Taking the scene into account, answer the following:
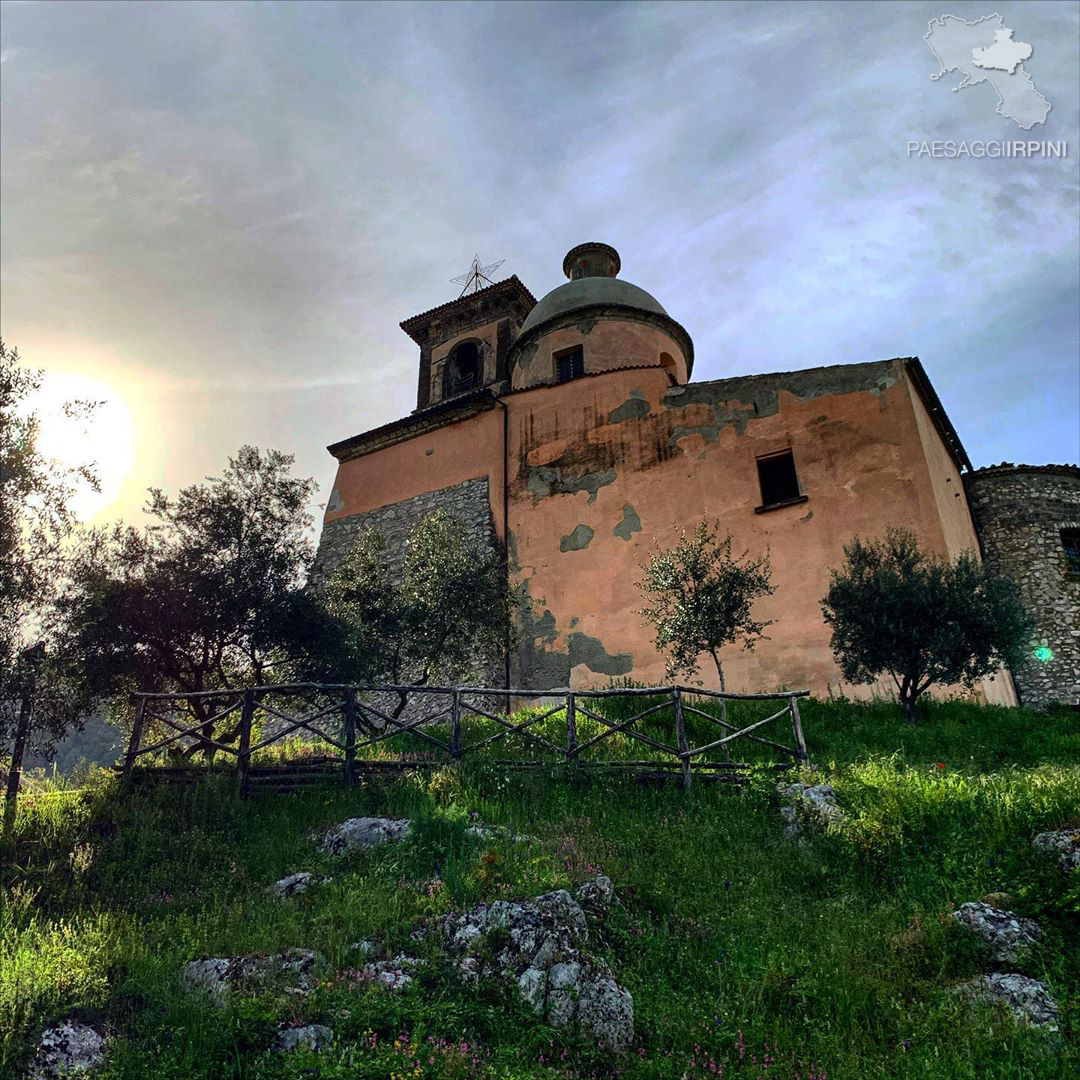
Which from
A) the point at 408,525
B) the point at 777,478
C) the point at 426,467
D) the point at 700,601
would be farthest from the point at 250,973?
the point at 426,467

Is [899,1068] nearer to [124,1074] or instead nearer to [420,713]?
[124,1074]

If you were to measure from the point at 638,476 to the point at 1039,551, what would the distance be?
10010 millimetres

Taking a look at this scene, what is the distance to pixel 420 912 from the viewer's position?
6477 mm

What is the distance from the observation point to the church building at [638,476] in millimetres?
15695

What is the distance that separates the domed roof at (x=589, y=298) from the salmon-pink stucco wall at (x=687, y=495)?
325 centimetres

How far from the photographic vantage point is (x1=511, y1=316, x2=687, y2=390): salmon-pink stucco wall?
21.5 m

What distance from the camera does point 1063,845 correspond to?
6625mm

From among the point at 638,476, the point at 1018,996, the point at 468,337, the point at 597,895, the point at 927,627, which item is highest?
the point at 468,337

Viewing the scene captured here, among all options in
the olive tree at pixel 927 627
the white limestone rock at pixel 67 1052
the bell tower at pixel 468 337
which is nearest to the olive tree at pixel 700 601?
the olive tree at pixel 927 627

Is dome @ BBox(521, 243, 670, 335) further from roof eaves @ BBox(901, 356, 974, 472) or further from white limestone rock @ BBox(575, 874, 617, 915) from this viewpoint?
white limestone rock @ BBox(575, 874, 617, 915)

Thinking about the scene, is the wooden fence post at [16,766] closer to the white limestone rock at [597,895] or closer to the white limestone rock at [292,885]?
the white limestone rock at [292,885]

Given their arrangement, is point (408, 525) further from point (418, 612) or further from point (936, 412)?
point (936, 412)

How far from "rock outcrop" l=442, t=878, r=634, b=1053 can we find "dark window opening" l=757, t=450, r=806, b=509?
39.8 ft

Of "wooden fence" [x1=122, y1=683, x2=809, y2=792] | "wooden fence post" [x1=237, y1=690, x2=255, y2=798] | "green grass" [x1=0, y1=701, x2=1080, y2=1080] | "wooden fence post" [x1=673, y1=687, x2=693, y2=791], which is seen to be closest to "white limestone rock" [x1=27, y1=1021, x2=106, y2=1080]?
"green grass" [x1=0, y1=701, x2=1080, y2=1080]
